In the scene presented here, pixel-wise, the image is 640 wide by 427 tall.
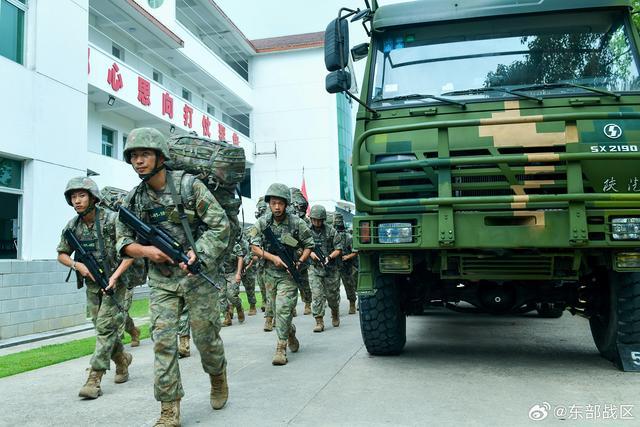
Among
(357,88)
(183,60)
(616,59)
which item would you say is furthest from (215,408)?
(183,60)

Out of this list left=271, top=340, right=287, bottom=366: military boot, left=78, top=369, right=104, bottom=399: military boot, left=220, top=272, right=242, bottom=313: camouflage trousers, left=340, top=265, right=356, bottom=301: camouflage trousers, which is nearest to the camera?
left=78, top=369, right=104, bottom=399: military boot

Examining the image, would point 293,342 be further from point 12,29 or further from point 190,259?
point 12,29

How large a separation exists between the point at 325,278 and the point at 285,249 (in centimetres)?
300

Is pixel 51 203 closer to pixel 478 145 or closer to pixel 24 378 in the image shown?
pixel 24 378

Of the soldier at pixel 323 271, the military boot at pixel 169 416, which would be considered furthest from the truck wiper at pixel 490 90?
the soldier at pixel 323 271

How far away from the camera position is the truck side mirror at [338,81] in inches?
203

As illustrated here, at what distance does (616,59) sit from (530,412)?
3.24 m

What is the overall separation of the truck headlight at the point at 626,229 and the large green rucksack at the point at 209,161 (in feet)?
9.84

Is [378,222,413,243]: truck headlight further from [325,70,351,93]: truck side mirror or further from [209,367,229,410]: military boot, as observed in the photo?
[209,367,229,410]: military boot

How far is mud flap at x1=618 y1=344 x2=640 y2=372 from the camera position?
4.93 metres

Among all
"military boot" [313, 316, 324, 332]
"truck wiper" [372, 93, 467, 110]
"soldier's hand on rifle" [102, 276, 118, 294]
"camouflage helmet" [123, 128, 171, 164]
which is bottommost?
"military boot" [313, 316, 324, 332]

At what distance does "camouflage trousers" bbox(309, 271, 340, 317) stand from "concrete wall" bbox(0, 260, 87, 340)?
4257 mm

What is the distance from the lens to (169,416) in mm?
3676

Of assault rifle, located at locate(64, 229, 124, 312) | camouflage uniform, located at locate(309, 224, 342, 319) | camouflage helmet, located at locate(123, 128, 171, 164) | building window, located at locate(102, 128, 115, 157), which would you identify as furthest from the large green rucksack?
building window, located at locate(102, 128, 115, 157)
